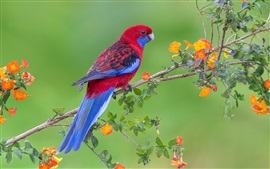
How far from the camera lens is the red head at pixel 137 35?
3660 millimetres

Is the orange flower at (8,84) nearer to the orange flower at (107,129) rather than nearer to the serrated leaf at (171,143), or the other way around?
the orange flower at (107,129)

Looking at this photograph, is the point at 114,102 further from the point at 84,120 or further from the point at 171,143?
the point at 171,143

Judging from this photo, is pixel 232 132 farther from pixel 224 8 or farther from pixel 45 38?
pixel 224 8

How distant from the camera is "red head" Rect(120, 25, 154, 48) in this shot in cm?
366

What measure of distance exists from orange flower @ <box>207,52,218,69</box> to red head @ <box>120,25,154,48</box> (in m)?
0.89

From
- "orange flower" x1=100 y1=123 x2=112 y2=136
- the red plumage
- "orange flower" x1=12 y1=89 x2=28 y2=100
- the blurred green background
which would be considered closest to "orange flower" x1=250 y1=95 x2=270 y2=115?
"orange flower" x1=100 y1=123 x2=112 y2=136

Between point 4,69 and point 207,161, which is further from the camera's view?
point 207,161

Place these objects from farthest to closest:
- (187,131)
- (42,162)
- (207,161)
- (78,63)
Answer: (78,63) → (187,131) → (207,161) → (42,162)

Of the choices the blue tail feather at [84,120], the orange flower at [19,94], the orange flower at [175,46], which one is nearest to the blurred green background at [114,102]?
the blue tail feather at [84,120]

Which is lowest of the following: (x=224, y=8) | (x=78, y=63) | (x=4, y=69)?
(x=4, y=69)

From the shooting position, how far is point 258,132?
18.7 ft

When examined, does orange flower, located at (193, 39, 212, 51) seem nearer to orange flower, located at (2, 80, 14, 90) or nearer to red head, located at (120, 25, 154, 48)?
orange flower, located at (2, 80, 14, 90)

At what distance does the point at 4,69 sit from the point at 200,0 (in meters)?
3.95

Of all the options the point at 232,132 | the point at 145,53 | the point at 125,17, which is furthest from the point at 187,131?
the point at 125,17
